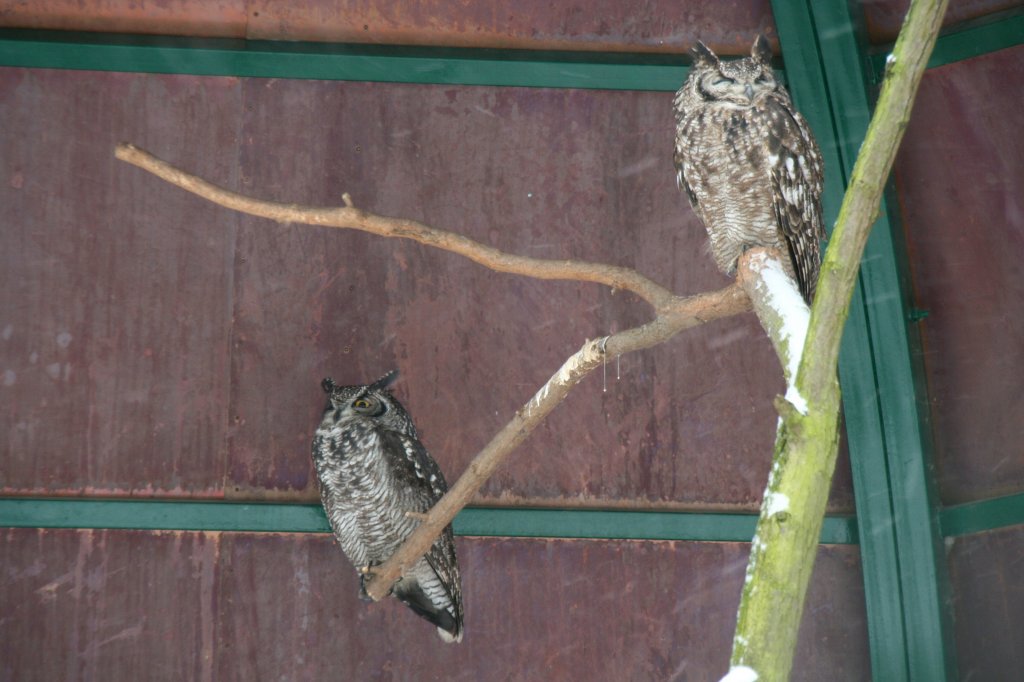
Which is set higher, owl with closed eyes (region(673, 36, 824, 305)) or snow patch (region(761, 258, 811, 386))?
owl with closed eyes (region(673, 36, 824, 305))

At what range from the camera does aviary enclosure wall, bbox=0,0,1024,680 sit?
175 inches

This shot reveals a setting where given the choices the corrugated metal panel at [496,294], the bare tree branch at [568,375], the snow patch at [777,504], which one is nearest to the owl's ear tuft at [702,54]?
the corrugated metal panel at [496,294]

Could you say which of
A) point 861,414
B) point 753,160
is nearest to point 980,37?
point 753,160

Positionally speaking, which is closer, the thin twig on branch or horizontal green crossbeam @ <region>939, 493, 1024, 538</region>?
the thin twig on branch

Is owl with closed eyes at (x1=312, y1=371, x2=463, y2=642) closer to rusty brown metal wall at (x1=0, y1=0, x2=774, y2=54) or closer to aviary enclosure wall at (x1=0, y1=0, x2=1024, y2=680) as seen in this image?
aviary enclosure wall at (x1=0, y1=0, x2=1024, y2=680)

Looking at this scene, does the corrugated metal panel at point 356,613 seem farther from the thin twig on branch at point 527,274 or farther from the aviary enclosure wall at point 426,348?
the thin twig on branch at point 527,274

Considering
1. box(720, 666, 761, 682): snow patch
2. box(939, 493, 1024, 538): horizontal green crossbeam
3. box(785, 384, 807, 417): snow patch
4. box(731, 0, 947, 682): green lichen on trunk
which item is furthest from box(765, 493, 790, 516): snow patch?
box(939, 493, 1024, 538): horizontal green crossbeam

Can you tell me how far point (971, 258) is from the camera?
4.48m

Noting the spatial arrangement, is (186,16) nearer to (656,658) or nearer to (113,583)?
(113,583)

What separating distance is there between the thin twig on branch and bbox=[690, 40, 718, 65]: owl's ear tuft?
0.94 metres

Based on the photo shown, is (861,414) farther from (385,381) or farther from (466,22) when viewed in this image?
(466,22)

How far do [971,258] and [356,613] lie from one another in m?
2.90

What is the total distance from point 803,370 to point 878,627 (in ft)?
8.04

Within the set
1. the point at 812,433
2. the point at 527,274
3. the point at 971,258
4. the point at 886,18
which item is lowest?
the point at 812,433
